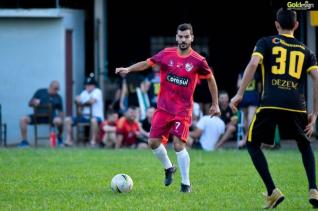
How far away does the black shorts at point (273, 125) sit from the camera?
10086 mm

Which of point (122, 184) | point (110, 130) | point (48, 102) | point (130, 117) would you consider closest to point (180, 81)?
point (122, 184)

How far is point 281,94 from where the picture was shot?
396 inches

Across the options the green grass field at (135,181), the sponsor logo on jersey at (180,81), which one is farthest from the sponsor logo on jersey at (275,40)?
the sponsor logo on jersey at (180,81)

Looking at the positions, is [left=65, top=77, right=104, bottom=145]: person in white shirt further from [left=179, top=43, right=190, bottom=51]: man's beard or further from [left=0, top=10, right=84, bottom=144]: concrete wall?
[left=179, top=43, right=190, bottom=51]: man's beard

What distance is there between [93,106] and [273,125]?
13553 mm

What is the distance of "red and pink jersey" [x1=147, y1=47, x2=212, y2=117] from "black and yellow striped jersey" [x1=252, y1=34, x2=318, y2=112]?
7.48 feet

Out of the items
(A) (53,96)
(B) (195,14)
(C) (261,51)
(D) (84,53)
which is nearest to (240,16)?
(B) (195,14)

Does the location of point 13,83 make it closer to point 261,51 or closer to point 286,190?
point 286,190

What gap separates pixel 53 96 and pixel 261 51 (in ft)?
45.3

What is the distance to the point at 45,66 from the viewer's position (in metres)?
24.4

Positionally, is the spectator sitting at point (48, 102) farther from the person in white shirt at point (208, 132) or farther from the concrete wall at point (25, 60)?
the person in white shirt at point (208, 132)

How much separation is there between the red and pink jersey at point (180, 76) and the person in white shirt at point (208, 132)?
28.1 feet

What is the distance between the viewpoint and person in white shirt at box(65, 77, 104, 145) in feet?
75.9

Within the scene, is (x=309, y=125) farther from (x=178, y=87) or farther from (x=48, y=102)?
(x=48, y=102)
